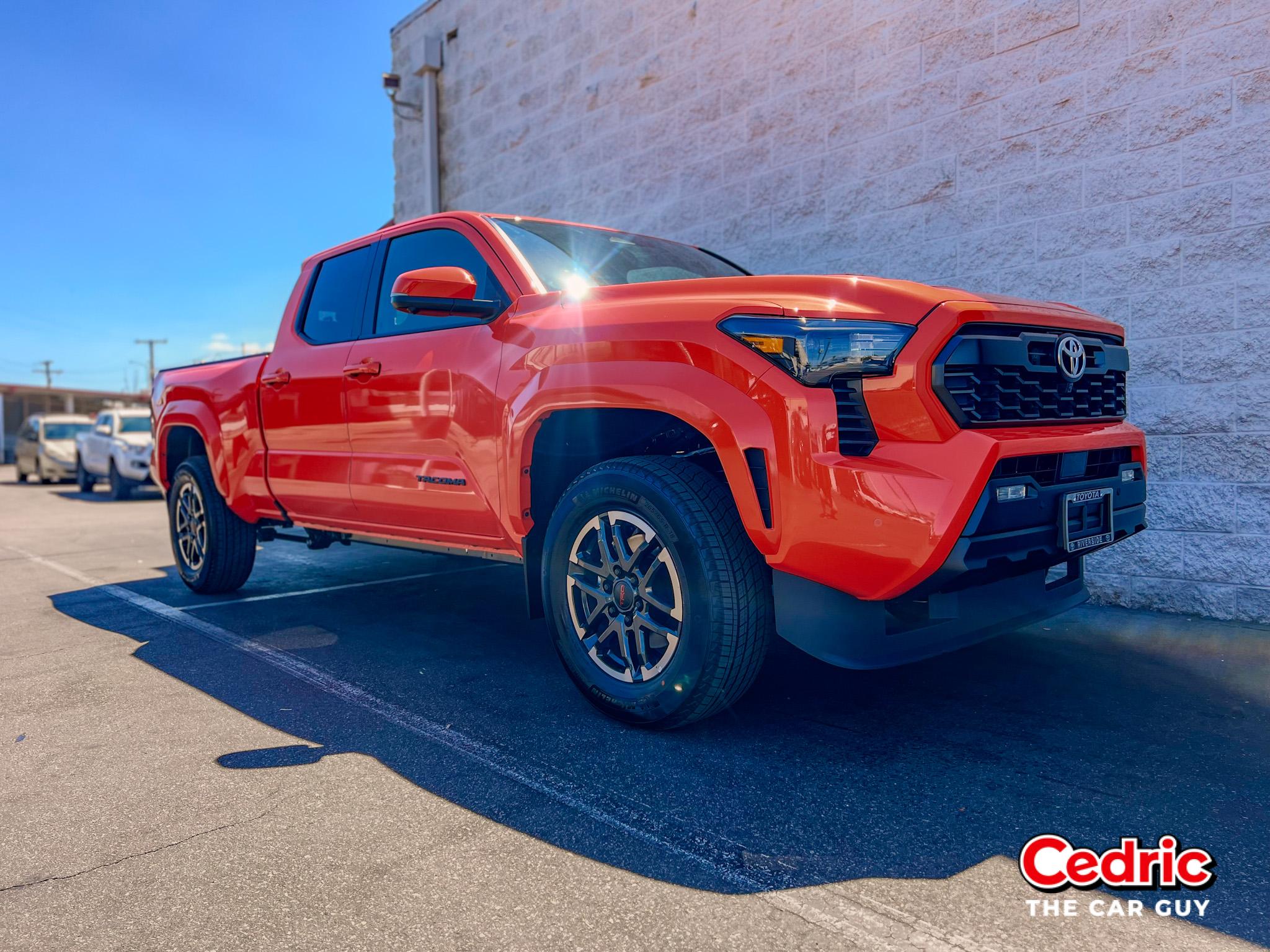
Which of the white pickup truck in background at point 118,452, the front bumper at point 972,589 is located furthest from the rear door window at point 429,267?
the white pickup truck in background at point 118,452

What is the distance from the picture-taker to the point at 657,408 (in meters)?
2.96

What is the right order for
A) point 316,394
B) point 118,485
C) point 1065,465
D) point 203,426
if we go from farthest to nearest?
point 118,485 < point 203,426 < point 316,394 < point 1065,465

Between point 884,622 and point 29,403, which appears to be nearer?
point 884,622

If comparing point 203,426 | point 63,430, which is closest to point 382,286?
point 203,426

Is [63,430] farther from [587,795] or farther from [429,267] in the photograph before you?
[587,795]

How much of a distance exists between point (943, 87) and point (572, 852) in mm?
5277

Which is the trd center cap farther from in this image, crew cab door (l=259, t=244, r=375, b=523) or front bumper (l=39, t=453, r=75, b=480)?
front bumper (l=39, t=453, r=75, b=480)

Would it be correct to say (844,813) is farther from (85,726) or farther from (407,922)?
(85,726)

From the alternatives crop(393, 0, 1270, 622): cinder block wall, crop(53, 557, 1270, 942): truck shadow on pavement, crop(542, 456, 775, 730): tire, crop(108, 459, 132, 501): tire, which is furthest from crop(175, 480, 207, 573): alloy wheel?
crop(108, 459, 132, 501): tire

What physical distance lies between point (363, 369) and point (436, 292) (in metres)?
0.99

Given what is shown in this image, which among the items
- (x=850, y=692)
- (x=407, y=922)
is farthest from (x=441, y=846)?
(x=850, y=692)

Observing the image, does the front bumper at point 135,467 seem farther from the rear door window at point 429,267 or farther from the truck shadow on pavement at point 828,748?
the rear door window at point 429,267

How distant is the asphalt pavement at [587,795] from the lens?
1964 millimetres

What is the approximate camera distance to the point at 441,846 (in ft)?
7.51
